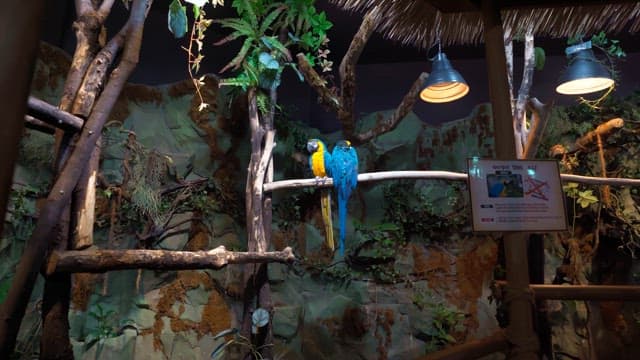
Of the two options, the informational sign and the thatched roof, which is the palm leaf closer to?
the thatched roof

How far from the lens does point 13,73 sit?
56 cm

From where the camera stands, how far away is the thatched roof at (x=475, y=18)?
6.12 feet

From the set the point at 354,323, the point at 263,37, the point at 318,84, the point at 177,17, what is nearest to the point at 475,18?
the point at 177,17

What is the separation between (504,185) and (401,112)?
299 centimetres

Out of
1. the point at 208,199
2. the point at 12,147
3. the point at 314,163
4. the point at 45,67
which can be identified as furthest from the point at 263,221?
the point at 12,147

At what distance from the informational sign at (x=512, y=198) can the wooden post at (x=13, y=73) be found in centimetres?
126

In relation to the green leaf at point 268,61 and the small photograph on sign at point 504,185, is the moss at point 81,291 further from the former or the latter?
the small photograph on sign at point 504,185

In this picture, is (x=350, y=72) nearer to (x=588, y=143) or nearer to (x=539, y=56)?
(x=539, y=56)

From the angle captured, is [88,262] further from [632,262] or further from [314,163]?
[632,262]

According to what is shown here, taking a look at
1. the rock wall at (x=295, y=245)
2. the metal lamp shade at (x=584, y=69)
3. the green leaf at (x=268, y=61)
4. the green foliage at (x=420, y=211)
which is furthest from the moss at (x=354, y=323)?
the metal lamp shade at (x=584, y=69)

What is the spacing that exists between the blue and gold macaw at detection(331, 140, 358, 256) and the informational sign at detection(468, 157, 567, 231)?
2608 millimetres

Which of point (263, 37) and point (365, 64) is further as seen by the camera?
point (365, 64)

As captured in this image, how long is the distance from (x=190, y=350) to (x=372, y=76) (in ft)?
14.4

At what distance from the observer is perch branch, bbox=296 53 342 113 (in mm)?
3984
